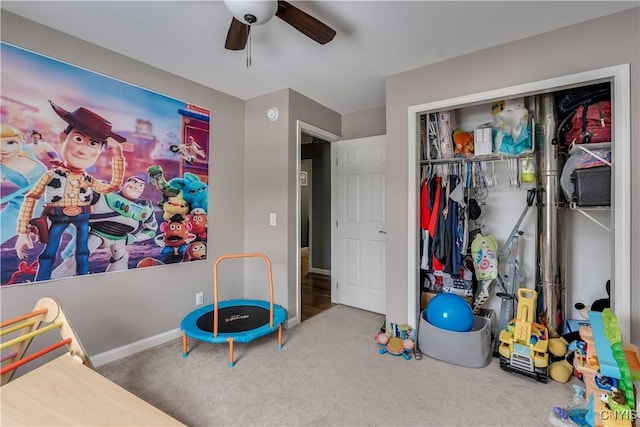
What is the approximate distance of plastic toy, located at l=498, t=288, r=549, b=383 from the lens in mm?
2105

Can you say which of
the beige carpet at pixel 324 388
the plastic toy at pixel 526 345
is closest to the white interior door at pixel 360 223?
the beige carpet at pixel 324 388

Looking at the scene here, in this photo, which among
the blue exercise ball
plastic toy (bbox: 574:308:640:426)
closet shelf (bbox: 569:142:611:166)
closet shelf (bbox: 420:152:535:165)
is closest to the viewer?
plastic toy (bbox: 574:308:640:426)

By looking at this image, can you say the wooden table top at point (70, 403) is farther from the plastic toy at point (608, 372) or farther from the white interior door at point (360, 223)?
the white interior door at point (360, 223)

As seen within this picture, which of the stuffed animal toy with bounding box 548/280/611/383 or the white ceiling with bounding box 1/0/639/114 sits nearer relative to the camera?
the white ceiling with bounding box 1/0/639/114

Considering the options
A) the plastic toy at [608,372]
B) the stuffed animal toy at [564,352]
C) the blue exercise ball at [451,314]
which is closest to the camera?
the plastic toy at [608,372]

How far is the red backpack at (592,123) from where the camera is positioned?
199cm

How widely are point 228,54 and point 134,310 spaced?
A: 2266mm

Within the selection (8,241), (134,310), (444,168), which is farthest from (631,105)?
(8,241)

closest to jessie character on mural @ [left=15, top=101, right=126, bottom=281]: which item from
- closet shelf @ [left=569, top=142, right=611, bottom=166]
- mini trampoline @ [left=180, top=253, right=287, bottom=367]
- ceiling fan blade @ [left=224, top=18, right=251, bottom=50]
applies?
mini trampoline @ [left=180, top=253, right=287, bottom=367]

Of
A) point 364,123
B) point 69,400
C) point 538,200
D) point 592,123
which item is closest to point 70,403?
point 69,400

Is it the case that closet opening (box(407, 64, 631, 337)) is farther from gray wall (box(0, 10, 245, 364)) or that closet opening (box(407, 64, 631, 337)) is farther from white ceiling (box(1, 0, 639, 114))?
gray wall (box(0, 10, 245, 364))

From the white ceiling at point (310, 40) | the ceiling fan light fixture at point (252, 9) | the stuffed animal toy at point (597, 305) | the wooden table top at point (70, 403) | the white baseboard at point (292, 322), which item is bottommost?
the white baseboard at point (292, 322)

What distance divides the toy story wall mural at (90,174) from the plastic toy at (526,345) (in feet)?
9.17

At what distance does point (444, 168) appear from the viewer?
9.11 feet
